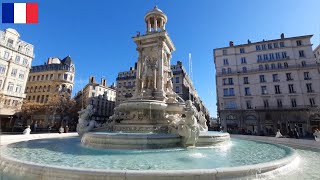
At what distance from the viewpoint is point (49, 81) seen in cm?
5738

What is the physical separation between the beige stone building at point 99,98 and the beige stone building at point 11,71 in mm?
19233

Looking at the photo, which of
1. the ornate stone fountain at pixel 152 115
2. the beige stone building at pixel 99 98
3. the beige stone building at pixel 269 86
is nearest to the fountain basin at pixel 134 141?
the ornate stone fountain at pixel 152 115

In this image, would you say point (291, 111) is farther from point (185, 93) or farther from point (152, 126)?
point (152, 126)

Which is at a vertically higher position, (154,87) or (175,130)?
(154,87)

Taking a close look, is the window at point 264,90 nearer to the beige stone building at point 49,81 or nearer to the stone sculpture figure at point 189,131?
the stone sculpture figure at point 189,131

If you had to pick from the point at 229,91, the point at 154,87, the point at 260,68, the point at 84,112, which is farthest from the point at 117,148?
the point at 260,68

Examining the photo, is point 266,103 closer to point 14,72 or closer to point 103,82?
point 103,82

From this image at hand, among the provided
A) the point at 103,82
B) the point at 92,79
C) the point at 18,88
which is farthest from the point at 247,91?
the point at 18,88

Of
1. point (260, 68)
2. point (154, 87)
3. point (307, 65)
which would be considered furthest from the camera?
point (260, 68)

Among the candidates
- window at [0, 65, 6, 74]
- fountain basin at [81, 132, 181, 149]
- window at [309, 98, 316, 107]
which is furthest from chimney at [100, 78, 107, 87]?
fountain basin at [81, 132, 181, 149]

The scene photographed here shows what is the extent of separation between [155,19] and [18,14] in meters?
12.2

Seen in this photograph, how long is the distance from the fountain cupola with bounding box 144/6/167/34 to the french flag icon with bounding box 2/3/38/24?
1066 cm

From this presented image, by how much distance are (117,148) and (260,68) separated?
47211mm

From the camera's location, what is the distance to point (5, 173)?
17.7ft
